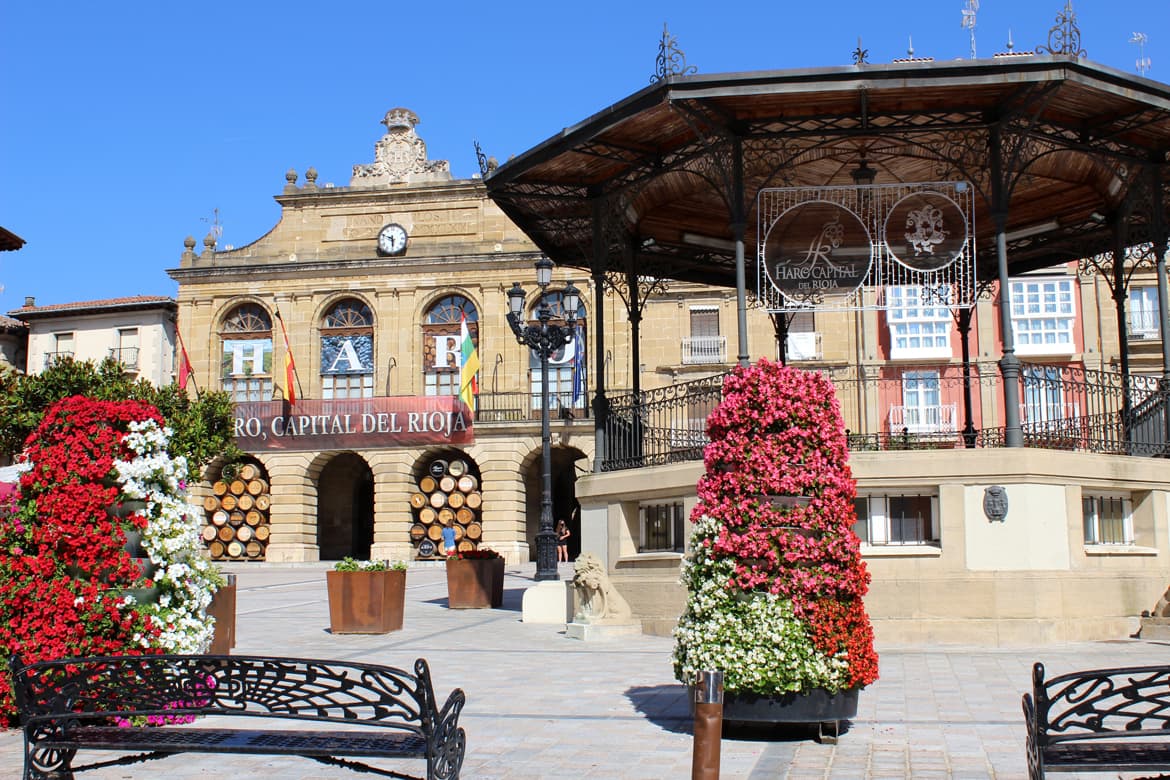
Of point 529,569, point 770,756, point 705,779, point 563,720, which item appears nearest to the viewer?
point 705,779

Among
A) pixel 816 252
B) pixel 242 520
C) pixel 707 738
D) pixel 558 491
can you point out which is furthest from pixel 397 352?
pixel 707 738

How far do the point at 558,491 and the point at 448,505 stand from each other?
4.97 metres

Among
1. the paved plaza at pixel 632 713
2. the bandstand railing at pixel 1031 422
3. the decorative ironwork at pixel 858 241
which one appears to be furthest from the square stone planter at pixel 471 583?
the decorative ironwork at pixel 858 241

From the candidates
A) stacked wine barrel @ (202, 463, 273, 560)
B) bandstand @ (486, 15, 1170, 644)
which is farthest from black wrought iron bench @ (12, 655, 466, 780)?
→ stacked wine barrel @ (202, 463, 273, 560)

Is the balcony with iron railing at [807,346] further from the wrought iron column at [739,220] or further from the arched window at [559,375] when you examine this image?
the wrought iron column at [739,220]

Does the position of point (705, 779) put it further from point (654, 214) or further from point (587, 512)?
point (654, 214)

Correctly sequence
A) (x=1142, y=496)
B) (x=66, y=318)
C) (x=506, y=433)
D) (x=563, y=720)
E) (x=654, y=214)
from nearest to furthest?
(x=563, y=720) < (x=1142, y=496) < (x=654, y=214) < (x=506, y=433) < (x=66, y=318)

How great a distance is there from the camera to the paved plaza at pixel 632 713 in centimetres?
691

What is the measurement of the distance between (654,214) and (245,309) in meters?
31.7

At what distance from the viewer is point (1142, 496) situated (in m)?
14.2

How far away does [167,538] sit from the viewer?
27.2ft

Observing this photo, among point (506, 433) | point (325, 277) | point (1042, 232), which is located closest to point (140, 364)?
point (325, 277)

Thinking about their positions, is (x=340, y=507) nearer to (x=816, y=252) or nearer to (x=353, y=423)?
(x=353, y=423)

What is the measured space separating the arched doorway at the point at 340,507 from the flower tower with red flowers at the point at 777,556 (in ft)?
129
